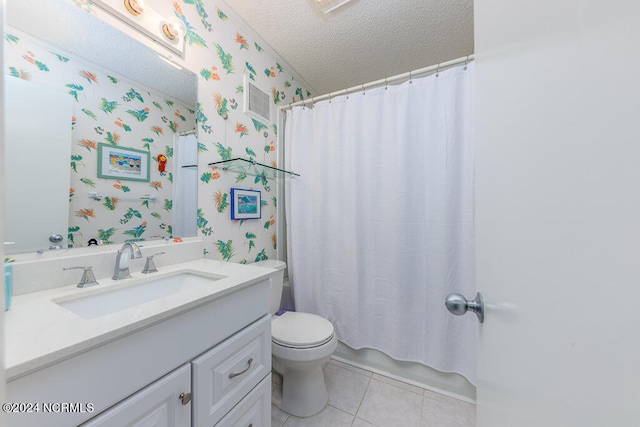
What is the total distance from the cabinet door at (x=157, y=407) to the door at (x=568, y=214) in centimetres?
78

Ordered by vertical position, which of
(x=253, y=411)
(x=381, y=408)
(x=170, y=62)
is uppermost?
(x=170, y=62)

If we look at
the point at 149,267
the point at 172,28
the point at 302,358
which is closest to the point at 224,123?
the point at 172,28

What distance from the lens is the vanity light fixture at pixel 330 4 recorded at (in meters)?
1.37

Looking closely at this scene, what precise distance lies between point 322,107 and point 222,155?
0.82m

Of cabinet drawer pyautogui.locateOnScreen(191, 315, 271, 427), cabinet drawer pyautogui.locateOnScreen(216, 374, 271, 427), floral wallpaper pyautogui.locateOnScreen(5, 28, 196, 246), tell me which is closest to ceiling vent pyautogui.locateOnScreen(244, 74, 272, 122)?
floral wallpaper pyautogui.locateOnScreen(5, 28, 196, 246)

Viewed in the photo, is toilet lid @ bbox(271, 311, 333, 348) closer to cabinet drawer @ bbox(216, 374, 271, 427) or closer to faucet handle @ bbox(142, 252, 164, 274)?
cabinet drawer @ bbox(216, 374, 271, 427)

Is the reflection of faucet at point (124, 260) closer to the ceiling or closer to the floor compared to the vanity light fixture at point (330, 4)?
closer to the floor

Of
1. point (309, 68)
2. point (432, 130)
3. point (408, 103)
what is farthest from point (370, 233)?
point (309, 68)

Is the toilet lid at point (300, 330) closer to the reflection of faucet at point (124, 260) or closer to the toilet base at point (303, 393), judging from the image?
the toilet base at point (303, 393)

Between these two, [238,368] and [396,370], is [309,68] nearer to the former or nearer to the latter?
[238,368]

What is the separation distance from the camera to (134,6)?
3.41 ft

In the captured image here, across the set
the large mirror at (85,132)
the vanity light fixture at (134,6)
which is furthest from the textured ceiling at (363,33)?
the large mirror at (85,132)

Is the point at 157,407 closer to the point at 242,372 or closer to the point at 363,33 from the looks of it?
the point at 242,372

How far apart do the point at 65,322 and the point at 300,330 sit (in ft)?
3.32
